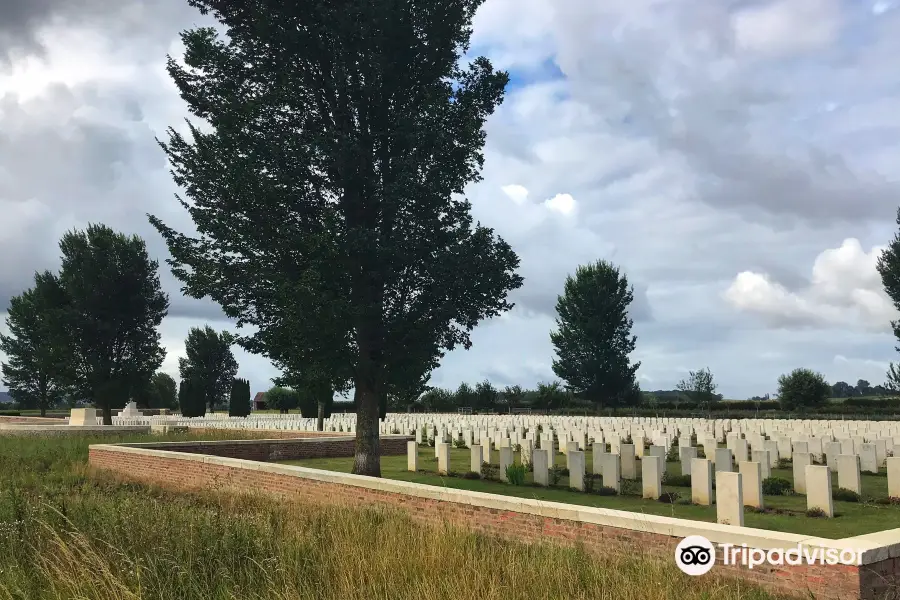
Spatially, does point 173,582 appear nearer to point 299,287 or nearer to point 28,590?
point 28,590

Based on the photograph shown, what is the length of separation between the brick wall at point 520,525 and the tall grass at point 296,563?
0.27 metres

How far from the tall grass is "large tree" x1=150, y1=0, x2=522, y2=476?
5704 millimetres

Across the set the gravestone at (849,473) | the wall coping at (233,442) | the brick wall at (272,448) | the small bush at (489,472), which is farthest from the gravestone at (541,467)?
the wall coping at (233,442)

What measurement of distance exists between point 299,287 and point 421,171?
11.7 ft

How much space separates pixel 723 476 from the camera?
352 inches

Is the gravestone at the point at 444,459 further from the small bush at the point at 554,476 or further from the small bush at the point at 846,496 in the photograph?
the small bush at the point at 846,496

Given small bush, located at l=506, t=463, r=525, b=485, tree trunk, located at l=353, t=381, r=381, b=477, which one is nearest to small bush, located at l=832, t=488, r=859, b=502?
small bush, located at l=506, t=463, r=525, b=485

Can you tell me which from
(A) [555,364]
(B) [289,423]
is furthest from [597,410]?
(B) [289,423]

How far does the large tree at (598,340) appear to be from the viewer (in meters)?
54.3

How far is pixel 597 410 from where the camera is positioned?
52188mm

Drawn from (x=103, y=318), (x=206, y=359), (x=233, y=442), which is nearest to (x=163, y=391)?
(x=206, y=359)

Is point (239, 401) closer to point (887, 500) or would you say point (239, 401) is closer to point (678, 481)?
point (678, 481)

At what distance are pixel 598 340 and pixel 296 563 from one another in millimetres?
51234

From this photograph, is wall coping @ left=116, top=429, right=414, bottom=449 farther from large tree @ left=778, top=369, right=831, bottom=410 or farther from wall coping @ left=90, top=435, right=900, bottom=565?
large tree @ left=778, top=369, right=831, bottom=410
